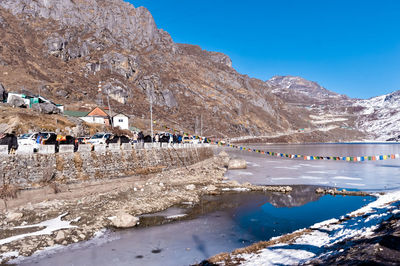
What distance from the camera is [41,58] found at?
104m

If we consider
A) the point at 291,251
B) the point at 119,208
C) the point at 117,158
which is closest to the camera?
the point at 291,251

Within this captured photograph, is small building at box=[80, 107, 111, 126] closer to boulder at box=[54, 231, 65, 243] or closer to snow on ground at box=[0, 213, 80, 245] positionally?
snow on ground at box=[0, 213, 80, 245]

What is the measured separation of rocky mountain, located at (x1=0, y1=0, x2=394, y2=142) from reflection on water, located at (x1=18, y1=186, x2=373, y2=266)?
6093cm

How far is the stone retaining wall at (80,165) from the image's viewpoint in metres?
17.5

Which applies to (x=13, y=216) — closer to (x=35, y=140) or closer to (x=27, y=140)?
(x=27, y=140)

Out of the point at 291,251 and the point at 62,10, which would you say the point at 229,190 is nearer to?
the point at 291,251

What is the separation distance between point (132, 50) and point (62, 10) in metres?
39.1

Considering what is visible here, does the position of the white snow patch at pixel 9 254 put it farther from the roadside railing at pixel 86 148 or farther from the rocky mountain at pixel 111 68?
the rocky mountain at pixel 111 68

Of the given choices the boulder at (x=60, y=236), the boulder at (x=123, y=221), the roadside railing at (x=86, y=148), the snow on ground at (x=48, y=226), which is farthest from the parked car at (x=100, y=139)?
the boulder at (x=60, y=236)

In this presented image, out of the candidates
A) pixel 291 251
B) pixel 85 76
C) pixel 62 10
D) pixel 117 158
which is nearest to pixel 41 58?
pixel 85 76

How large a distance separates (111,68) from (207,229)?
372 ft

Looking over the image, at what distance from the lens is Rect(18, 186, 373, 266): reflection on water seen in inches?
468

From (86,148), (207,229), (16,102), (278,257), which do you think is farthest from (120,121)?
(278,257)

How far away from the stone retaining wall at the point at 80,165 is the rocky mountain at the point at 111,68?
51172 mm
